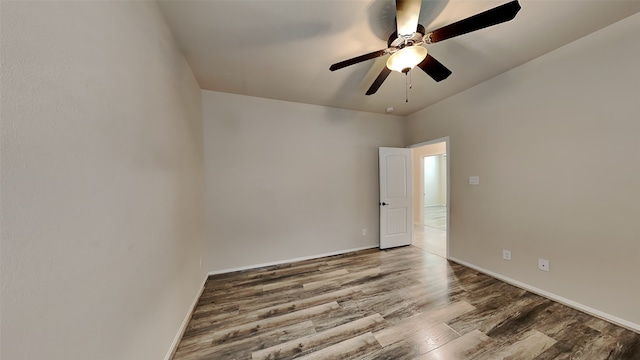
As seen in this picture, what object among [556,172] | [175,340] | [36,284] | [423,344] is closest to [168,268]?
[175,340]

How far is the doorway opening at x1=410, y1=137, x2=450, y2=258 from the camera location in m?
3.46

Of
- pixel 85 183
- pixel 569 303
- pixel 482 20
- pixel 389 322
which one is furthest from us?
pixel 569 303

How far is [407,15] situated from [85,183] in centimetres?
196

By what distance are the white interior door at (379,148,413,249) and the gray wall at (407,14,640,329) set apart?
105 cm

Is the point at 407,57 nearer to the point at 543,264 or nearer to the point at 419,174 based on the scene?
the point at 543,264

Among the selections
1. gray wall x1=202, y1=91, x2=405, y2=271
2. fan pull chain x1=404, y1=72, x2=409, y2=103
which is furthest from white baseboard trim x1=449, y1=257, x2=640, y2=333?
fan pull chain x1=404, y1=72, x2=409, y2=103

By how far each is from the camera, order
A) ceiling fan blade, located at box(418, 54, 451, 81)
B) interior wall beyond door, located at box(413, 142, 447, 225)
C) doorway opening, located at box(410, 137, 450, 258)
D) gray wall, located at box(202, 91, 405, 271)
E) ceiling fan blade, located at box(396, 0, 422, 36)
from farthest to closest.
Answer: interior wall beyond door, located at box(413, 142, 447, 225), doorway opening, located at box(410, 137, 450, 258), gray wall, located at box(202, 91, 405, 271), ceiling fan blade, located at box(418, 54, 451, 81), ceiling fan blade, located at box(396, 0, 422, 36)

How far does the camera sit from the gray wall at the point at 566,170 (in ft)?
5.45

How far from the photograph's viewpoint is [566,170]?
1.96 m

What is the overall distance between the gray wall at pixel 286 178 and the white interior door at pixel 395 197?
15cm

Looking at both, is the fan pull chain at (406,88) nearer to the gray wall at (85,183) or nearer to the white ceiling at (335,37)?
the white ceiling at (335,37)

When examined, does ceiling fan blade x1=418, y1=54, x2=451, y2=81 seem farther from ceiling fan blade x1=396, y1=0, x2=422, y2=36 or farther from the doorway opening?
the doorway opening

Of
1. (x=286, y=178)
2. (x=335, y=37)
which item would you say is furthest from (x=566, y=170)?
(x=286, y=178)

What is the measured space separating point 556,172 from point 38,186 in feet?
11.9
